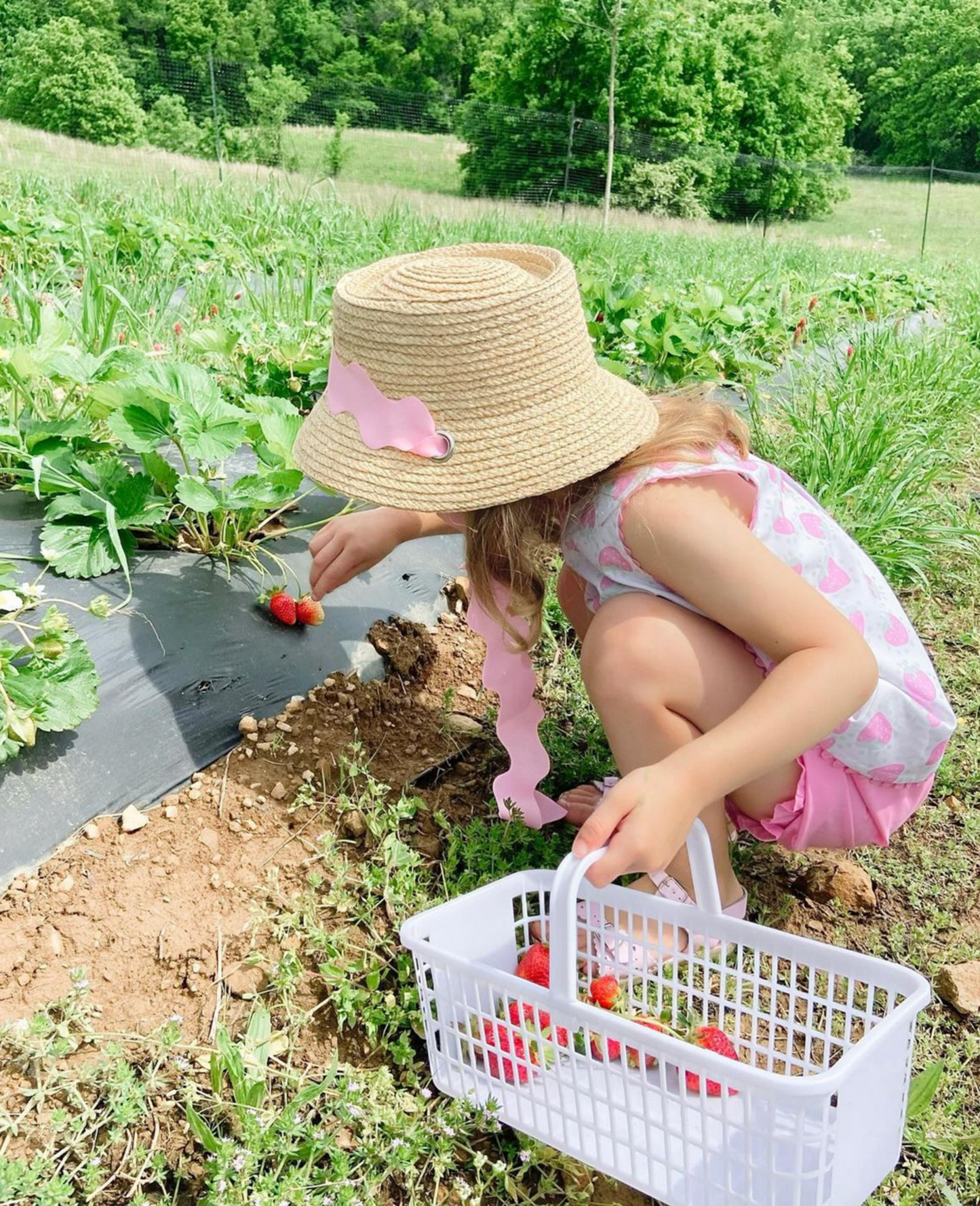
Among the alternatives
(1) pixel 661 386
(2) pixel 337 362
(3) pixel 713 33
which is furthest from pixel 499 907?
(3) pixel 713 33

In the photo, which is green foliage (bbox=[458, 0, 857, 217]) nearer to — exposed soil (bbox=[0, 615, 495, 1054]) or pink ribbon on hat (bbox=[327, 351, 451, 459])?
exposed soil (bbox=[0, 615, 495, 1054])

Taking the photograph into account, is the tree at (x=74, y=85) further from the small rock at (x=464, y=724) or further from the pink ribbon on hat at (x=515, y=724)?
the pink ribbon on hat at (x=515, y=724)

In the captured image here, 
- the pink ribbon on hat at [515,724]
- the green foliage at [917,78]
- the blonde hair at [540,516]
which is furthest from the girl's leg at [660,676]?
the green foliage at [917,78]

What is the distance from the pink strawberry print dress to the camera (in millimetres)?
1384

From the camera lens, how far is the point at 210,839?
1493 millimetres

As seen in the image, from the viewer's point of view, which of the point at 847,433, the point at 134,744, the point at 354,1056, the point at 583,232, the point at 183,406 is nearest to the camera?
the point at 354,1056

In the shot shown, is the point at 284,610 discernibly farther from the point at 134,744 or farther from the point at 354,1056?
the point at 354,1056

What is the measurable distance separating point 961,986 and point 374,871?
79 cm

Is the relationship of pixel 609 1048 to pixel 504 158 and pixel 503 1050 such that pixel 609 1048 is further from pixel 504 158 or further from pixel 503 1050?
pixel 504 158

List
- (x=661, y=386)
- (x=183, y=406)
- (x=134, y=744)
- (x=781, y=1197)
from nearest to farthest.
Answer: (x=781, y=1197) → (x=134, y=744) → (x=183, y=406) → (x=661, y=386)

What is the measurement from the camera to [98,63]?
25.1 metres

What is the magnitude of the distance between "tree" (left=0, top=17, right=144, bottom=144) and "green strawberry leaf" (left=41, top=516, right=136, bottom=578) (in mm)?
24895

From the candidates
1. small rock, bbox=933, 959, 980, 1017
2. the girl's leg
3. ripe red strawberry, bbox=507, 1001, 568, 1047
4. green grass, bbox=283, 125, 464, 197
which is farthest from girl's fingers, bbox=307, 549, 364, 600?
green grass, bbox=283, 125, 464, 197

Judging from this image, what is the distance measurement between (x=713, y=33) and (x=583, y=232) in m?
26.4
